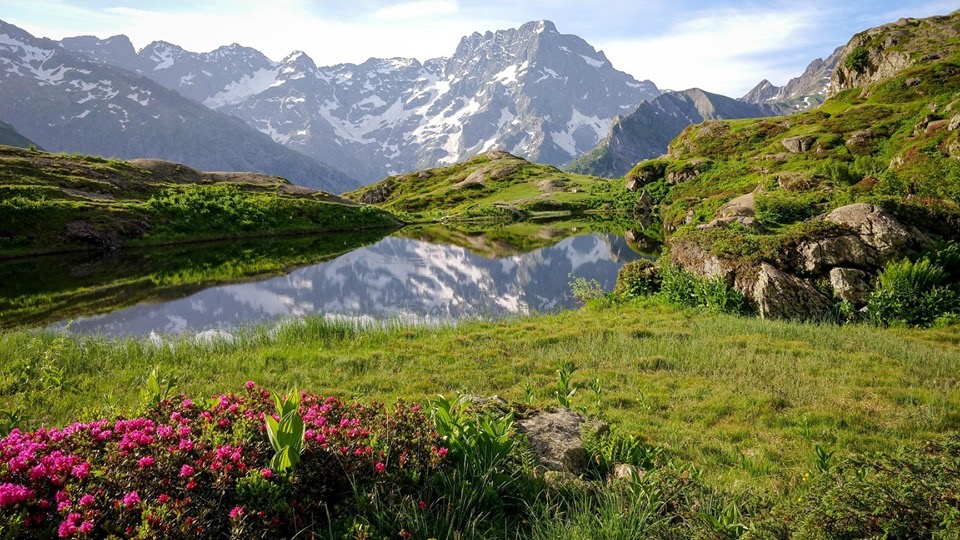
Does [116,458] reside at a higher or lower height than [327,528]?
higher

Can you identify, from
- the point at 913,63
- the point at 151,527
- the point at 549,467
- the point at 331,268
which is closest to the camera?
the point at 151,527

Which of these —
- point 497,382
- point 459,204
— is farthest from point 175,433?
point 459,204

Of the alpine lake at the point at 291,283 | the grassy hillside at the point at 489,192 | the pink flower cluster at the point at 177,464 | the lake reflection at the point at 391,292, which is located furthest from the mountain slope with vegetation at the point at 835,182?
the grassy hillside at the point at 489,192

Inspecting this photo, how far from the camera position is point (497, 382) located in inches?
507

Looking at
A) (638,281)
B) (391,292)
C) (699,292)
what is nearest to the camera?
(699,292)

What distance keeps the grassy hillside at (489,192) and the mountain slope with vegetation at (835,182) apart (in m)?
21.6

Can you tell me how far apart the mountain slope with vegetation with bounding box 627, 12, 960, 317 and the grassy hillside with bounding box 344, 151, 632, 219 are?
2164 centimetres

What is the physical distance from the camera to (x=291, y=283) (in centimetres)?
3344

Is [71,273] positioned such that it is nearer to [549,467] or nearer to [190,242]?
[190,242]

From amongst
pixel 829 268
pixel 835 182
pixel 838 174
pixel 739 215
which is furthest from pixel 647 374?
pixel 838 174

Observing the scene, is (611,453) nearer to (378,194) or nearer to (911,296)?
(911,296)

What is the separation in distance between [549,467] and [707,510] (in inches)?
79.5

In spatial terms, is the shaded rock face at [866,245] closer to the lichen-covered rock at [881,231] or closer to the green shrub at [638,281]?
the lichen-covered rock at [881,231]

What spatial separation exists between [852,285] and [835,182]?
72.0 ft
